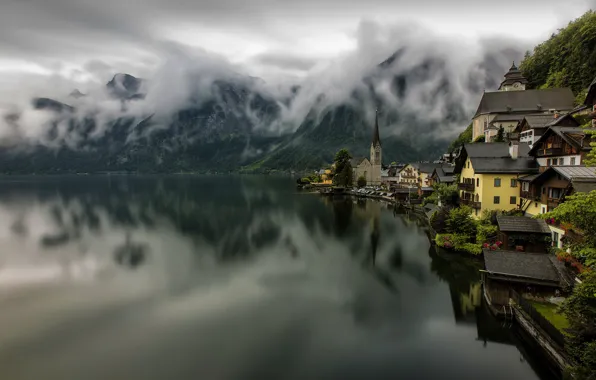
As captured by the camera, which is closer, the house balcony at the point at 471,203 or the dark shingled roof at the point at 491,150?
the house balcony at the point at 471,203

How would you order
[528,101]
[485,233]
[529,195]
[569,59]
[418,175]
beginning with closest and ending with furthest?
[529,195]
[485,233]
[528,101]
[569,59]
[418,175]

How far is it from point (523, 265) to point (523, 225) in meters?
9.20

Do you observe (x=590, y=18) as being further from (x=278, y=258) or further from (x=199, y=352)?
(x=199, y=352)

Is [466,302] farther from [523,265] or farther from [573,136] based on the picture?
[573,136]

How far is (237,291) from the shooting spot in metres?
30.0

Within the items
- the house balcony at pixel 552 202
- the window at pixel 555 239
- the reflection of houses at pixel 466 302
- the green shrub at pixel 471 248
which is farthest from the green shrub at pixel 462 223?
the reflection of houses at pixel 466 302

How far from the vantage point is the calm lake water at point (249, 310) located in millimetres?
18969

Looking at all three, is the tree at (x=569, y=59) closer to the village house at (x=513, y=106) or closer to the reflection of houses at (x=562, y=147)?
the village house at (x=513, y=106)

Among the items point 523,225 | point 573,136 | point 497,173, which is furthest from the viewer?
point 497,173

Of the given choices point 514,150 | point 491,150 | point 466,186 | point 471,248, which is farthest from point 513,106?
point 471,248

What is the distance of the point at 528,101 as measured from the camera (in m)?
76.8

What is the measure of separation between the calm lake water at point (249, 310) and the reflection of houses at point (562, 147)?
49.3 ft

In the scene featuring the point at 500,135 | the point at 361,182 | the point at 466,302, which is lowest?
the point at 466,302

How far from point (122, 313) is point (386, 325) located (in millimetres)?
20469
